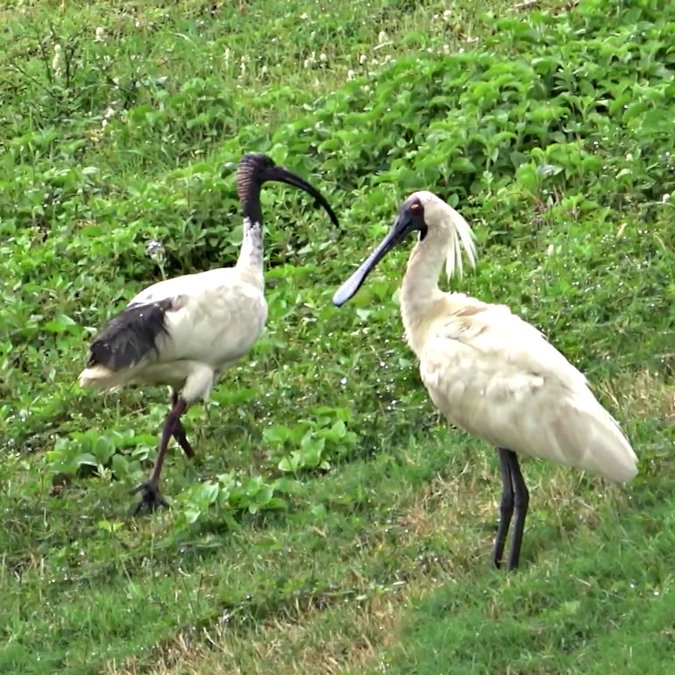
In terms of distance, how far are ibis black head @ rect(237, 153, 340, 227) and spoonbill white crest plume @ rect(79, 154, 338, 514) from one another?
0.87 m

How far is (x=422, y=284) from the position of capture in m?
7.45

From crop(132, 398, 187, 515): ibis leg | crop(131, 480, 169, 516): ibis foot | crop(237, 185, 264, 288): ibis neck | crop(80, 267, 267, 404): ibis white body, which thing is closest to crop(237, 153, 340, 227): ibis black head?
crop(237, 185, 264, 288): ibis neck

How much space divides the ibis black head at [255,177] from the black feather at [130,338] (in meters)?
1.51

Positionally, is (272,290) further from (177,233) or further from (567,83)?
(567,83)

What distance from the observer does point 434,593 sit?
21.6 feet

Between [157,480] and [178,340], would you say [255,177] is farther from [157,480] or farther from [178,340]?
[157,480]

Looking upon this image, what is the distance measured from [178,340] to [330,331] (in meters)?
1.27

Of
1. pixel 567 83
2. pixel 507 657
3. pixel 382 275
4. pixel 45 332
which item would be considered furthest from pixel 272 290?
pixel 507 657

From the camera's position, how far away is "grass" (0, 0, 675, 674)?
21.7ft

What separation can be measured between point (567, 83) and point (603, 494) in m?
5.30

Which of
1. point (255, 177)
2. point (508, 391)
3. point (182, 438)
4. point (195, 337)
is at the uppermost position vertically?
point (508, 391)

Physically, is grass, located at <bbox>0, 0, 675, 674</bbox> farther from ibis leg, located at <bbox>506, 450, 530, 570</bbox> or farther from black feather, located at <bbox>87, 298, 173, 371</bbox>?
black feather, located at <bbox>87, 298, 173, 371</bbox>

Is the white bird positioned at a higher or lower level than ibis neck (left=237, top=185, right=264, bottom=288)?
higher

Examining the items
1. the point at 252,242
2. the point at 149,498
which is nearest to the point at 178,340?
the point at 149,498
